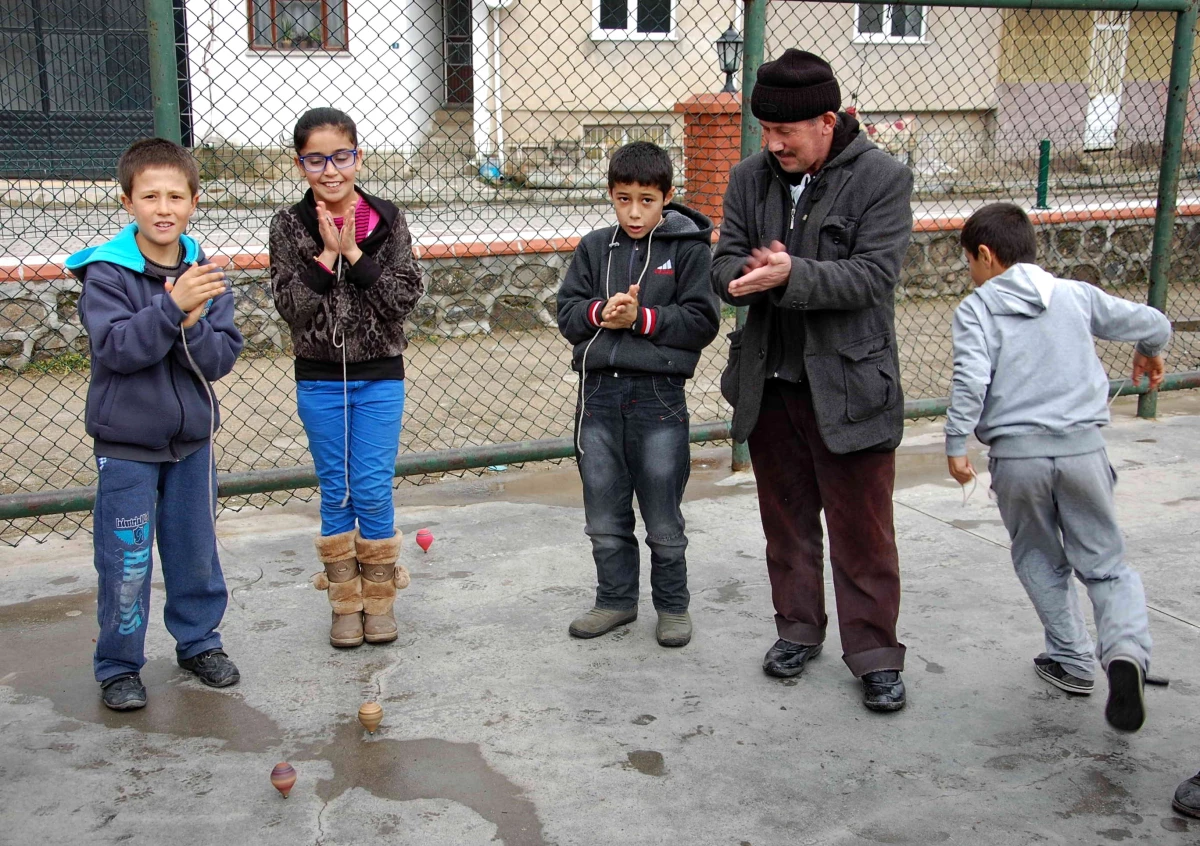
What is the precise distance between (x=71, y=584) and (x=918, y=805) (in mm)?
2976

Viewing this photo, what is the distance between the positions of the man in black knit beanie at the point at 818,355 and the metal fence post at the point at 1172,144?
10.8 ft

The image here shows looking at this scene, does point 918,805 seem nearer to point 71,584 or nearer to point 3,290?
point 71,584

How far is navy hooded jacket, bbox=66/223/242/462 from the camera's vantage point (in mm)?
2977

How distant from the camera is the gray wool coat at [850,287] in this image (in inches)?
118

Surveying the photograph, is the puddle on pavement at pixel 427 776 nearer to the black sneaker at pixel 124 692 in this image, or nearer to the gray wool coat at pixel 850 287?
the black sneaker at pixel 124 692

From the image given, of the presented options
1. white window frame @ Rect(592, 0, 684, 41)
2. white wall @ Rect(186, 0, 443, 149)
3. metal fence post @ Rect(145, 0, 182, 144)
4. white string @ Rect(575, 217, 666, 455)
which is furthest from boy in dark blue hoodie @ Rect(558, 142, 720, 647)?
white window frame @ Rect(592, 0, 684, 41)

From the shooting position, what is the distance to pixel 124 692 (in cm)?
322

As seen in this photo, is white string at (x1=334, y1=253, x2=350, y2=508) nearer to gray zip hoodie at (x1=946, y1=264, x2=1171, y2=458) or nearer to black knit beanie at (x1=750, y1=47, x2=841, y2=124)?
black knit beanie at (x1=750, y1=47, x2=841, y2=124)

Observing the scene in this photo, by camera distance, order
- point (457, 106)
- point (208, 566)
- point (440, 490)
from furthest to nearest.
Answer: point (457, 106) < point (440, 490) < point (208, 566)

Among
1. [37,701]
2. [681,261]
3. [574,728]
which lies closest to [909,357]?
[681,261]

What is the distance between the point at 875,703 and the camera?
318cm

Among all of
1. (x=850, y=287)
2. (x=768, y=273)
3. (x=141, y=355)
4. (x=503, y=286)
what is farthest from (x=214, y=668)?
(x=503, y=286)

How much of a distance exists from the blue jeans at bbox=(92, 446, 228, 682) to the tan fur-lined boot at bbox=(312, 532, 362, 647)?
32cm

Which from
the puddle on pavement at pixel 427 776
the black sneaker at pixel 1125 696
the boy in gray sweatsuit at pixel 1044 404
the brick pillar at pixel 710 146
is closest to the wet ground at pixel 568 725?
the puddle on pavement at pixel 427 776
